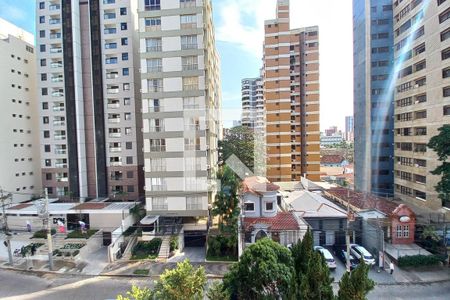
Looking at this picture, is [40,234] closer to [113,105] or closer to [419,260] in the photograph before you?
[113,105]

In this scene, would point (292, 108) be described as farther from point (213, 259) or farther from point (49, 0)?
point (49, 0)

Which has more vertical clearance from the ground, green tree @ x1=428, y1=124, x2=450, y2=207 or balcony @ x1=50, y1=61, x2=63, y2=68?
balcony @ x1=50, y1=61, x2=63, y2=68

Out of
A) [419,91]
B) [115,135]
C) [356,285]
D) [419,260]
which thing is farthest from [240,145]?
[356,285]

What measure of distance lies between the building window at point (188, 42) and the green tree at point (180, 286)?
11.9m

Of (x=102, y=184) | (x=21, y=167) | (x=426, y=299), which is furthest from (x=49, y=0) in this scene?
(x=426, y=299)

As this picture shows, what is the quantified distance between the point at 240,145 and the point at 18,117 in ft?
61.9

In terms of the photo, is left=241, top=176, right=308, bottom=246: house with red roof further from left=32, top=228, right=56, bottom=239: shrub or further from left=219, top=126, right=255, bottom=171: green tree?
left=32, top=228, right=56, bottom=239: shrub

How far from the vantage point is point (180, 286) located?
20.1 ft

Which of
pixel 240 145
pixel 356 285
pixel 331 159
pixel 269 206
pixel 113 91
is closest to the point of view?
pixel 356 285

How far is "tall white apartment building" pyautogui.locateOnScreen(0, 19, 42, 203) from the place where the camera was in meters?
19.3

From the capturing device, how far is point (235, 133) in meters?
20.7

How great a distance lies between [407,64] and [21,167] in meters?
31.9

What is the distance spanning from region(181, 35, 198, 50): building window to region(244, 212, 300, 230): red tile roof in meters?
10.4

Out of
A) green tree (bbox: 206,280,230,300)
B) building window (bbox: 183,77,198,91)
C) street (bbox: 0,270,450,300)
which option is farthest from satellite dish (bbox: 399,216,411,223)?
building window (bbox: 183,77,198,91)
